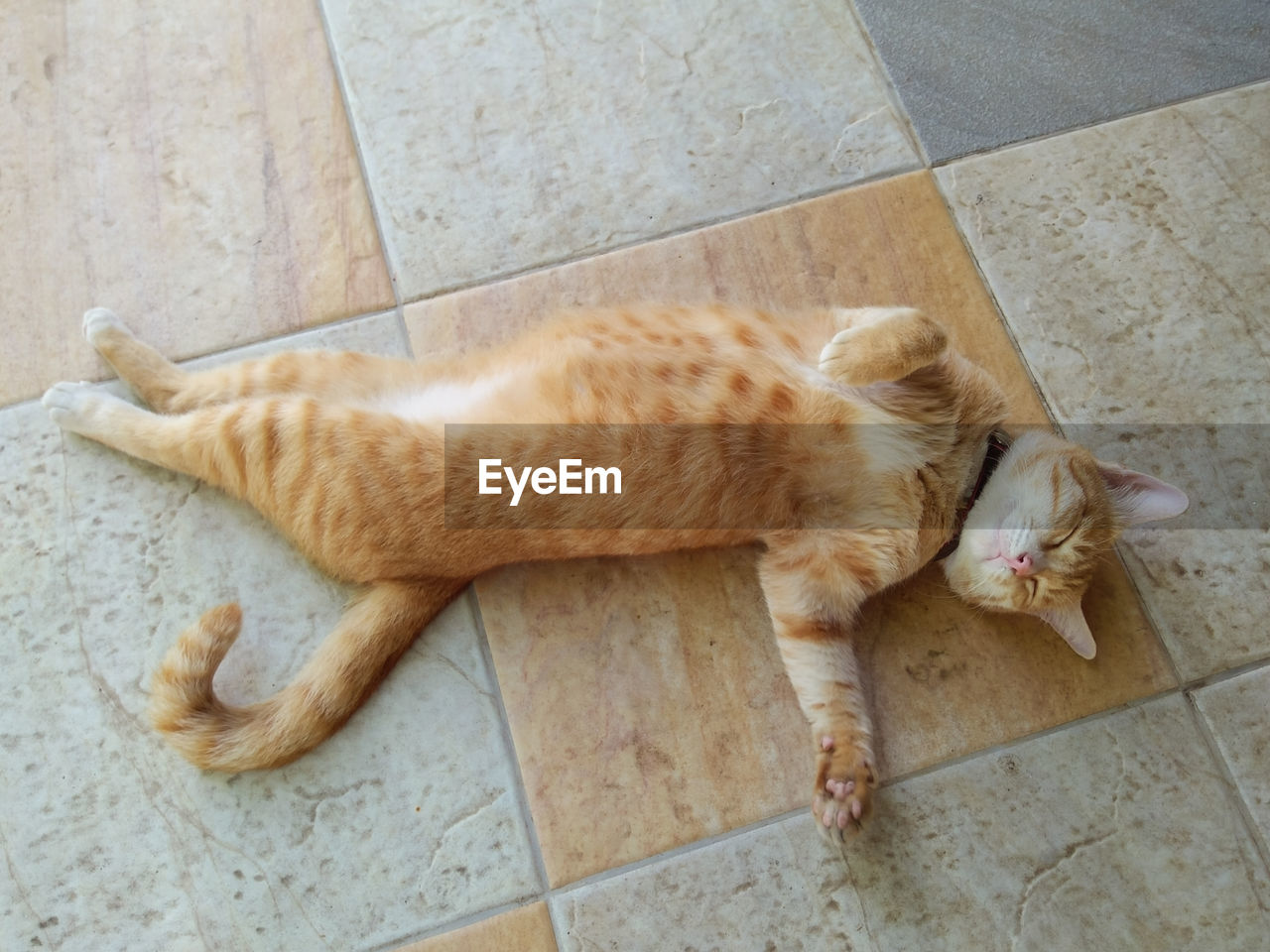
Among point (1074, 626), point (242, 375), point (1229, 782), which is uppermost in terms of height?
point (242, 375)

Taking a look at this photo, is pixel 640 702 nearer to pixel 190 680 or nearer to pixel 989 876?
pixel 989 876

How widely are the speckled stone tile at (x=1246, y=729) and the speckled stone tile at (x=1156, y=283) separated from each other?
0.10 meters

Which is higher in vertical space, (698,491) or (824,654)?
(698,491)

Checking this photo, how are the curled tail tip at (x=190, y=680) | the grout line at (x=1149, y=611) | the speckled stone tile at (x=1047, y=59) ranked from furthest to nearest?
the speckled stone tile at (x=1047, y=59) → the grout line at (x=1149, y=611) → the curled tail tip at (x=190, y=680)

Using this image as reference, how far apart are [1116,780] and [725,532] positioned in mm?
903

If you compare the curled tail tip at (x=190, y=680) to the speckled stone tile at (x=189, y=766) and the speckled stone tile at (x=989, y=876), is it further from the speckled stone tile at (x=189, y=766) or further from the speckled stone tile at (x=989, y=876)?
the speckled stone tile at (x=989, y=876)

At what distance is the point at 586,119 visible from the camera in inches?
85.2

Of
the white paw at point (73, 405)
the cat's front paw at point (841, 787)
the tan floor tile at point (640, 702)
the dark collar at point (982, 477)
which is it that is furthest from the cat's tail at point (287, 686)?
the dark collar at point (982, 477)

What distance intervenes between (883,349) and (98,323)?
1.60 meters

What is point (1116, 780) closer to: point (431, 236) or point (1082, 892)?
point (1082, 892)

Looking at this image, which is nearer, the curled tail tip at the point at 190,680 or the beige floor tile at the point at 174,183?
the curled tail tip at the point at 190,680

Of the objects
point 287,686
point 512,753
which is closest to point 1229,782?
point 512,753

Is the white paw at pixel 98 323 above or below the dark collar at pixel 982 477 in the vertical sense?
above

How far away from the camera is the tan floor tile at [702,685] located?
1.73 m
